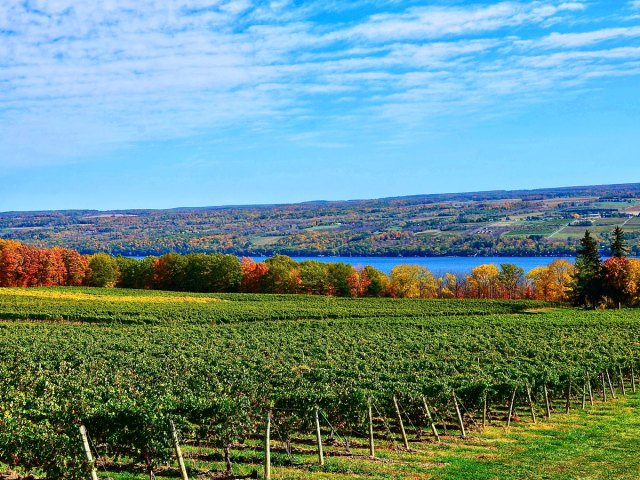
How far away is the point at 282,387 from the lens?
75.8 ft

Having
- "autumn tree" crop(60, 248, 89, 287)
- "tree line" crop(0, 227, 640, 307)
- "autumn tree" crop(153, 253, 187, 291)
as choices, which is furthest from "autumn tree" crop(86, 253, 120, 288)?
"autumn tree" crop(153, 253, 187, 291)

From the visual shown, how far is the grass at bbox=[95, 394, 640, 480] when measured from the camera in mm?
17828

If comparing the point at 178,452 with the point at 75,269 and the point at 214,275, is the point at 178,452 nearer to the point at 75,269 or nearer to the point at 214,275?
the point at 214,275

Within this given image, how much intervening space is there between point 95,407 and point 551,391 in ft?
68.0

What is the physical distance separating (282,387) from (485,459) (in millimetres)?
7415

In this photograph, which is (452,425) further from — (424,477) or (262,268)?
(262,268)

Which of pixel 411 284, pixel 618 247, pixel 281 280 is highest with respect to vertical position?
pixel 618 247

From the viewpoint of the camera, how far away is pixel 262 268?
10500cm

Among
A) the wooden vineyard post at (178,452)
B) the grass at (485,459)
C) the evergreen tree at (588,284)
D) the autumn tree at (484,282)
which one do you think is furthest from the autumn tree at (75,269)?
the wooden vineyard post at (178,452)

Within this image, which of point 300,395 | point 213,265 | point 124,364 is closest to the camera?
point 300,395

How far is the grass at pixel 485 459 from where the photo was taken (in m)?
17.8

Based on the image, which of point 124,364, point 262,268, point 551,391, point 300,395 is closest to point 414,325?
point 551,391

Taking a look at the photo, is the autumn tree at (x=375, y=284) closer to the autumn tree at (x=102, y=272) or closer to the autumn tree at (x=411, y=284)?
the autumn tree at (x=411, y=284)

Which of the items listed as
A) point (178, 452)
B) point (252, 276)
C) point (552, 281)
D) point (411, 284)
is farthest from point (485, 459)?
point (552, 281)
